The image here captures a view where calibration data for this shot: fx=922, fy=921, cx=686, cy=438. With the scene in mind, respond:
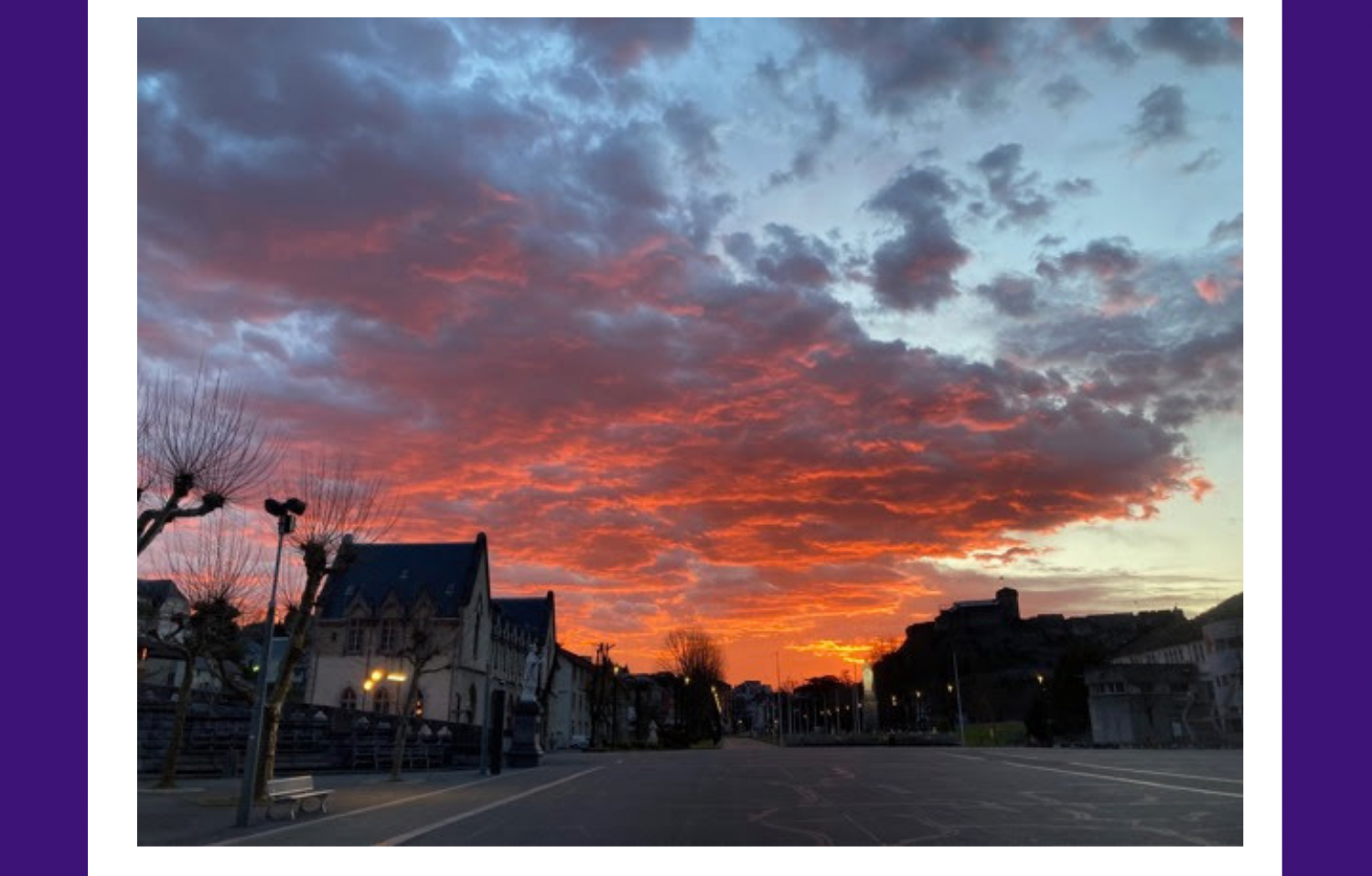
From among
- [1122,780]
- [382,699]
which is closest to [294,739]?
[382,699]

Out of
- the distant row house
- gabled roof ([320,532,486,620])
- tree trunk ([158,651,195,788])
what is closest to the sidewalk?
tree trunk ([158,651,195,788])

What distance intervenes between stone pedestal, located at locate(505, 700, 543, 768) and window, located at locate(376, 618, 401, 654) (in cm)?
2081

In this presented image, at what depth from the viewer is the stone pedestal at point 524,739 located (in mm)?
45125

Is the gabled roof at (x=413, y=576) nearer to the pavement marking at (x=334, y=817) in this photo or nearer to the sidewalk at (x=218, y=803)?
the sidewalk at (x=218, y=803)

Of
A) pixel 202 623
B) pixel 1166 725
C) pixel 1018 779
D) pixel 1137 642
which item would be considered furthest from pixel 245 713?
pixel 1137 642

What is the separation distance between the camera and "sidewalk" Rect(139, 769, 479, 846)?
16.7 m

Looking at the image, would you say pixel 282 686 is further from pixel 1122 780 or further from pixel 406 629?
pixel 406 629

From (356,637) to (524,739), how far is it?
80.7 ft

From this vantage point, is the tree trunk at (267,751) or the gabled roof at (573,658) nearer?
the tree trunk at (267,751)

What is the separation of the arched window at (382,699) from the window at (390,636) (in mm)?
2473

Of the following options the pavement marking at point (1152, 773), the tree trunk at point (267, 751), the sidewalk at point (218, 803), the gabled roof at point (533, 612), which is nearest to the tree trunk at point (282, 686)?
the tree trunk at point (267, 751)
